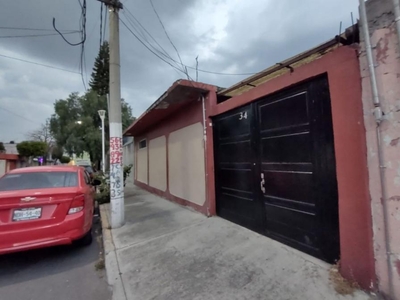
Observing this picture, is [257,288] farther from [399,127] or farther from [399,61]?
[399,61]

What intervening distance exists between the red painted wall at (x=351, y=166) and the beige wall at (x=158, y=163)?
21.0 feet

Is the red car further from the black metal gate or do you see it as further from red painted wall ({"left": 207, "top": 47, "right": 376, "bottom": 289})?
red painted wall ({"left": 207, "top": 47, "right": 376, "bottom": 289})

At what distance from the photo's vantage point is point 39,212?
3432mm

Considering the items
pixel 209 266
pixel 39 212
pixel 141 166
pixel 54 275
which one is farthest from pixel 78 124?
pixel 209 266

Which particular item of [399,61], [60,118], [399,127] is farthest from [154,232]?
[60,118]

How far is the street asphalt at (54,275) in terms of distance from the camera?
2793 millimetres

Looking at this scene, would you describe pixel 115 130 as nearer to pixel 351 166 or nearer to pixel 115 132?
pixel 115 132

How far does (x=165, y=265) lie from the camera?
3184mm

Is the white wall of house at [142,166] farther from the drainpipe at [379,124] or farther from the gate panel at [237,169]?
the drainpipe at [379,124]

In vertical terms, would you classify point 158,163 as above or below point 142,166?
above

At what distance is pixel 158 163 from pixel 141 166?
3.35 meters

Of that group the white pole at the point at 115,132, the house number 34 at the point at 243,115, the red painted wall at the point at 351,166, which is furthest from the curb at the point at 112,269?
the house number 34 at the point at 243,115

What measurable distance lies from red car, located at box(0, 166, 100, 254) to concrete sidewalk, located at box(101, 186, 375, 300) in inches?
31.4

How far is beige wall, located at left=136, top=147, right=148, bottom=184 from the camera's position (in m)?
11.2
